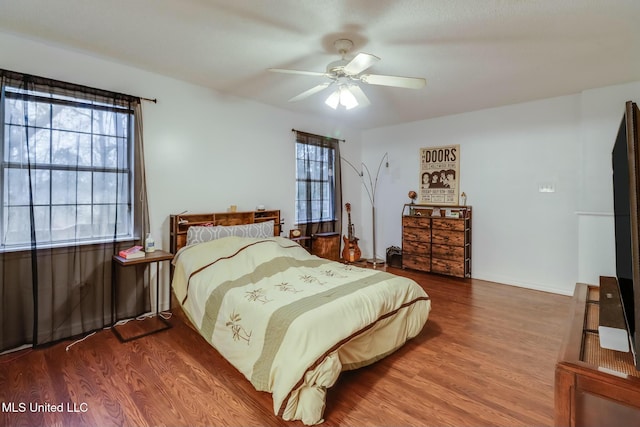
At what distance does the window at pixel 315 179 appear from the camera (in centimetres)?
473

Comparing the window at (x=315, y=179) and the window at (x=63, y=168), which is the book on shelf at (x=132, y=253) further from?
the window at (x=315, y=179)

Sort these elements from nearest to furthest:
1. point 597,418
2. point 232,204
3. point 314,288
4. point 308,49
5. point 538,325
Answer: point 597,418, point 314,288, point 308,49, point 538,325, point 232,204

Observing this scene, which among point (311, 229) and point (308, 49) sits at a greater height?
point (308, 49)

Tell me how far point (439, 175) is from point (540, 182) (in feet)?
4.44

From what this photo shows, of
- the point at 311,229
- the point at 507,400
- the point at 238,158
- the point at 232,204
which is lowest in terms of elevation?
the point at 507,400

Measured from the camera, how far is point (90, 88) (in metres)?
2.73

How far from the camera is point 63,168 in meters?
2.62

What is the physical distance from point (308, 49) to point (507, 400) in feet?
9.72

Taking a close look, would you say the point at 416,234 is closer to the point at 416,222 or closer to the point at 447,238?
the point at 416,222

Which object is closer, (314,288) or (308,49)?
(314,288)

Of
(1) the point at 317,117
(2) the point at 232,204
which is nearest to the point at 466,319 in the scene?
(2) the point at 232,204

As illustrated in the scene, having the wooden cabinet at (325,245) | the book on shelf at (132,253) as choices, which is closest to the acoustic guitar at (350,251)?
the wooden cabinet at (325,245)

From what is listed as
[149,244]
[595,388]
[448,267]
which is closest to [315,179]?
[448,267]

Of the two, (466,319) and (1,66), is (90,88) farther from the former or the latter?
(466,319)
